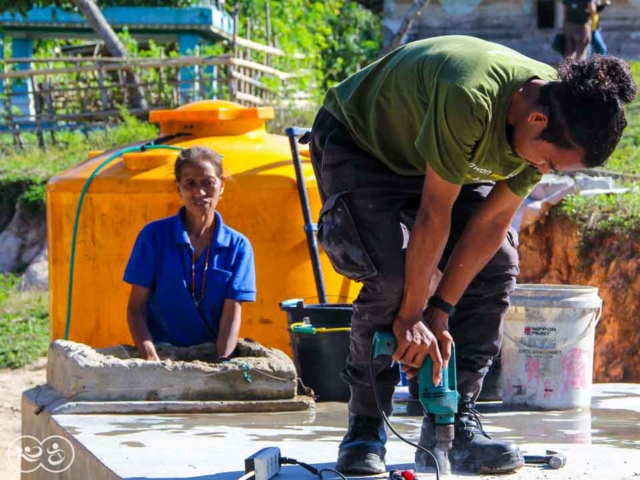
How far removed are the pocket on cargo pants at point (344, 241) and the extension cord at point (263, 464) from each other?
0.63 meters

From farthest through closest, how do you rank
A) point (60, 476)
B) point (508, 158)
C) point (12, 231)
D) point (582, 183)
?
point (12, 231) → point (582, 183) → point (60, 476) → point (508, 158)

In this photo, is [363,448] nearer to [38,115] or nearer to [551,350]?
[551,350]

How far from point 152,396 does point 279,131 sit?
9.82 m

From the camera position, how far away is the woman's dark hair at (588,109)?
3020mm

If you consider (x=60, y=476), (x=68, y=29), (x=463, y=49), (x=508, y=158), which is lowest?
(x=60, y=476)

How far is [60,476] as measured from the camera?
439 cm

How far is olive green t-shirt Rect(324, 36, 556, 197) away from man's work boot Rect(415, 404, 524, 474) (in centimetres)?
80

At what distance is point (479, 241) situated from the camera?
3.56 metres

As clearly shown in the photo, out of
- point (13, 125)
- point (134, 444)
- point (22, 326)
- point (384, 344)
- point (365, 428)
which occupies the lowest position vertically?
A: point (22, 326)

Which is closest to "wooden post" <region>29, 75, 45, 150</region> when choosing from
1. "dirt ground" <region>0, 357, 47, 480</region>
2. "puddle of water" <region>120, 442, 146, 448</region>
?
"dirt ground" <region>0, 357, 47, 480</region>

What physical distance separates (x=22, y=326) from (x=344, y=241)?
25.3ft

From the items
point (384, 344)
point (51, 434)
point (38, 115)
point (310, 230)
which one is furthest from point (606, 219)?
point (38, 115)

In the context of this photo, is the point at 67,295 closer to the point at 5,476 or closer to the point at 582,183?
the point at 5,476

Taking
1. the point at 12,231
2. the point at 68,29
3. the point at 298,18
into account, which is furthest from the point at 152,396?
the point at 68,29
